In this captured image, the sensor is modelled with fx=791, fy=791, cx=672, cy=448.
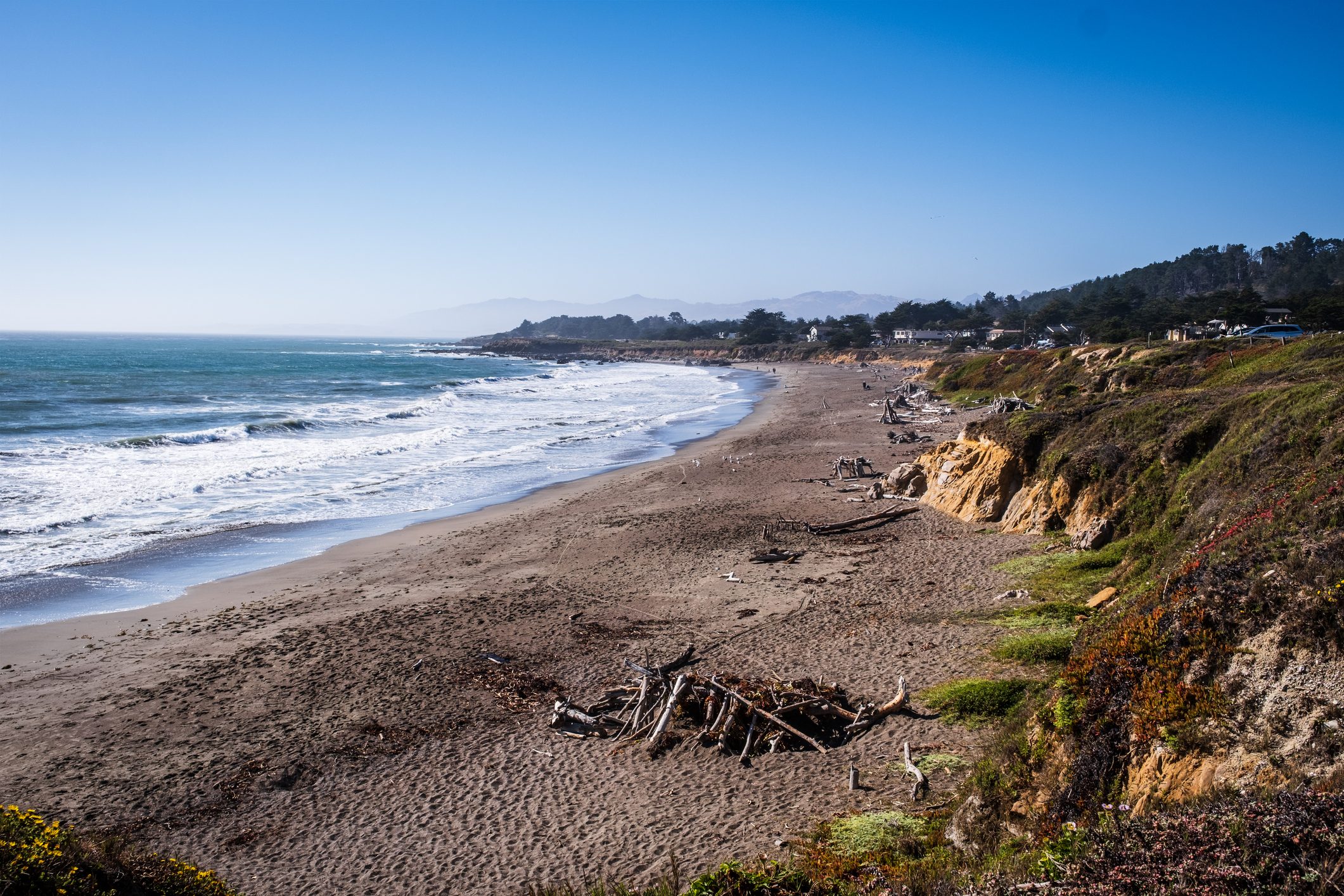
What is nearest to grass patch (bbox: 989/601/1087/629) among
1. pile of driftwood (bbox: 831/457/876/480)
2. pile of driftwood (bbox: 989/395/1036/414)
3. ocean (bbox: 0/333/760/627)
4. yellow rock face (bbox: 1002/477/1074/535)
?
yellow rock face (bbox: 1002/477/1074/535)

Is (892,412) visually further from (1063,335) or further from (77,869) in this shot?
(1063,335)

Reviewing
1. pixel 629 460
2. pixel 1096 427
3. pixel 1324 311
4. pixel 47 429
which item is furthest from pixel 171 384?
pixel 1324 311

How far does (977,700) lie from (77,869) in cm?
800

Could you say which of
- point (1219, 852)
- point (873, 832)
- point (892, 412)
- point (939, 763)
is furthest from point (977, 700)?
point (892, 412)

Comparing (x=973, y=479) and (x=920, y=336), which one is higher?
(x=920, y=336)

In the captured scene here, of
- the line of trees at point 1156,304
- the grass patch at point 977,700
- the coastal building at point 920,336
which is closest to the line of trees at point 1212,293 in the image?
the line of trees at point 1156,304

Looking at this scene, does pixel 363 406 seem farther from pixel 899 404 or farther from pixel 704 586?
pixel 704 586

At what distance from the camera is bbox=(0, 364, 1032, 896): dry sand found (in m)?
7.34

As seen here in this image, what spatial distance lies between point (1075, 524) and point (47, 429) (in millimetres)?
42228

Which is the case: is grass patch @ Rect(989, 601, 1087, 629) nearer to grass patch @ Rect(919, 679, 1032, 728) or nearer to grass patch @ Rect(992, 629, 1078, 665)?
grass patch @ Rect(992, 629, 1078, 665)

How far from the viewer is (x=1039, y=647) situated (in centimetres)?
980

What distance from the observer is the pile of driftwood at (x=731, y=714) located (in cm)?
853

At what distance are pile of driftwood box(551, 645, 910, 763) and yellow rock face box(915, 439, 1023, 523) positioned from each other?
9286mm

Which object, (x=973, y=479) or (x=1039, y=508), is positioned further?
(x=973, y=479)
